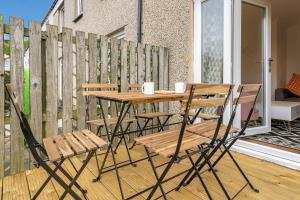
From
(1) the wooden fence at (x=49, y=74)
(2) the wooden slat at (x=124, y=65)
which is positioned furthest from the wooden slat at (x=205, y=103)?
(2) the wooden slat at (x=124, y=65)

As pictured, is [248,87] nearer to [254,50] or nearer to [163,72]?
[163,72]

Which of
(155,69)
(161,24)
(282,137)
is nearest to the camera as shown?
(282,137)

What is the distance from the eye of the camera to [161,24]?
423 cm

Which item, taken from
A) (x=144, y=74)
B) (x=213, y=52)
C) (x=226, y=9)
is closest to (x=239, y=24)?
(x=226, y=9)

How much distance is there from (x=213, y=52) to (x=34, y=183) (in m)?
2.71

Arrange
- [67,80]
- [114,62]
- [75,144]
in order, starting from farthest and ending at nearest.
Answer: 1. [114,62]
2. [67,80]
3. [75,144]

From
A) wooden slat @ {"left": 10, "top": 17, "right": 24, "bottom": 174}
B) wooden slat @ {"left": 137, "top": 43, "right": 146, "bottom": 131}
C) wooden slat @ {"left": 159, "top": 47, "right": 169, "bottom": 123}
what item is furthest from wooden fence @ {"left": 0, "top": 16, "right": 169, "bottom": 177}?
wooden slat @ {"left": 159, "top": 47, "right": 169, "bottom": 123}

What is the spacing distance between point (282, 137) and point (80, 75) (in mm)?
3077

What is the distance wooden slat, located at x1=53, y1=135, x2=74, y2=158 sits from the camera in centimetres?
134

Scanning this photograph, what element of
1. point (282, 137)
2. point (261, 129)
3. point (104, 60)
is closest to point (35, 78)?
point (104, 60)

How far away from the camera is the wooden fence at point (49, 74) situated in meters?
2.24

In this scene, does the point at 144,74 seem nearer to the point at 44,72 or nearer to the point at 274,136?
the point at 44,72

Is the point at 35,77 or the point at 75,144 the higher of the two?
the point at 35,77

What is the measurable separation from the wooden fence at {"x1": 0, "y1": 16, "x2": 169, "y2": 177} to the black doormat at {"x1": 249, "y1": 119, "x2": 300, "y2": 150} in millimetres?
2177
